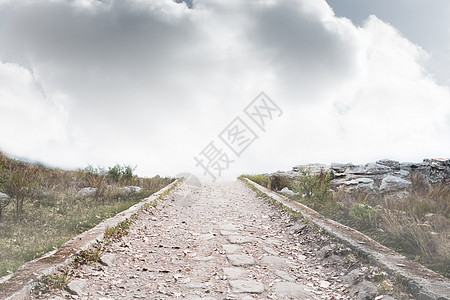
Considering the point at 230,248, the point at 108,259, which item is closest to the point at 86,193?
the point at 108,259

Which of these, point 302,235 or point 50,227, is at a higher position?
point 302,235

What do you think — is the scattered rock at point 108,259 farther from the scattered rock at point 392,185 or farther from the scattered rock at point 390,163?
the scattered rock at point 390,163

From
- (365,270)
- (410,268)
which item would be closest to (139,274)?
(365,270)

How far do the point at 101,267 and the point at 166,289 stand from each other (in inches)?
42.1

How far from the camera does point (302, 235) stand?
20.0 ft

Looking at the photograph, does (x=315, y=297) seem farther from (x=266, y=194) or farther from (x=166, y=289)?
(x=266, y=194)

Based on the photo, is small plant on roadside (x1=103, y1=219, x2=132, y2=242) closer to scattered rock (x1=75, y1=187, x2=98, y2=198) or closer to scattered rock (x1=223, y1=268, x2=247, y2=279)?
scattered rock (x1=223, y1=268, x2=247, y2=279)

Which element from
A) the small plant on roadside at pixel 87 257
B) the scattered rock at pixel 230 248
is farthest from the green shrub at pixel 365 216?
the small plant on roadside at pixel 87 257

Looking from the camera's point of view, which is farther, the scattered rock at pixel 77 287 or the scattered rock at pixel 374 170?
the scattered rock at pixel 374 170

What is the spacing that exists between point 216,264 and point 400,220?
11.0ft

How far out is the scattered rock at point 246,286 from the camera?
3814 mm

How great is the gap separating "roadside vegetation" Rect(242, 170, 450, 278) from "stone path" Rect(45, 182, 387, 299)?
0.94 m

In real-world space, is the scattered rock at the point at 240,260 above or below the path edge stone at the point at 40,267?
above

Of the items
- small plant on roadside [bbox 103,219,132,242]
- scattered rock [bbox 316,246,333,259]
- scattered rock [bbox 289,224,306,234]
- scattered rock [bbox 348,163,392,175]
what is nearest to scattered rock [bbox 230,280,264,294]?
scattered rock [bbox 316,246,333,259]
